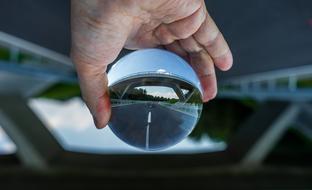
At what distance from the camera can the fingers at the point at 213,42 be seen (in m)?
1.70

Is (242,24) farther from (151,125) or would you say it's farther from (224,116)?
(224,116)

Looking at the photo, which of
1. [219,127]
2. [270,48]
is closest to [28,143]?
[219,127]

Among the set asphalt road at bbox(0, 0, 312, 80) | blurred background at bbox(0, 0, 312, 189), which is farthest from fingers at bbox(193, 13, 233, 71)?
blurred background at bbox(0, 0, 312, 189)

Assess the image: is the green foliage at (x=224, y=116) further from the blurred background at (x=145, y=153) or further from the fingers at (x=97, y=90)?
the fingers at (x=97, y=90)

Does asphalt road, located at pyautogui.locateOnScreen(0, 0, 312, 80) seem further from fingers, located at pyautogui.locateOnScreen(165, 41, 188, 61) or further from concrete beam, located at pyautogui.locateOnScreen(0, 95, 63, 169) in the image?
concrete beam, located at pyautogui.locateOnScreen(0, 95, 63, 169)

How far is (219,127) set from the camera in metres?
23.4

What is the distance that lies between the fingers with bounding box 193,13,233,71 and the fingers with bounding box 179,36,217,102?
0.8 inches

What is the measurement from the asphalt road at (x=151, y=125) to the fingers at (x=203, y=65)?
0.29 meters

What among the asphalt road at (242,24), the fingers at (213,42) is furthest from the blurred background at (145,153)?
the fingers at (213,42)

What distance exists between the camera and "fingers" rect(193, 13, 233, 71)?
5.59 feet

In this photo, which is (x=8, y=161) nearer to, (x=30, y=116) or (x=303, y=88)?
(x=30, y=116)

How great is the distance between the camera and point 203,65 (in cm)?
178

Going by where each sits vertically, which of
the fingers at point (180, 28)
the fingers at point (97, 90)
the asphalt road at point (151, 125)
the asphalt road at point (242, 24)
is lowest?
the asphalt road at point (151, 125)

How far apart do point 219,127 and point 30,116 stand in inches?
370
